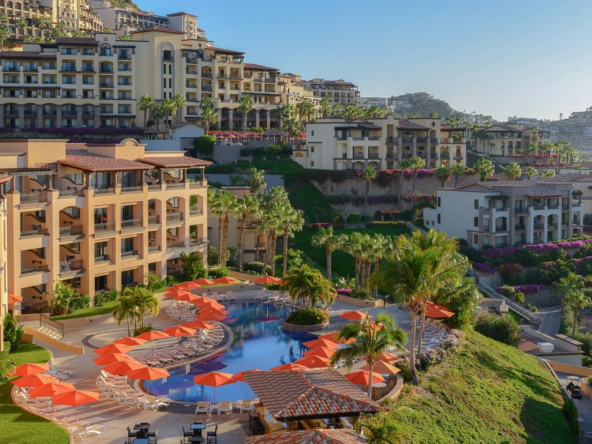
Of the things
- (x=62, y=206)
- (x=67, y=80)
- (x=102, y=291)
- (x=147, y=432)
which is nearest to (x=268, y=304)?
(x=102, y=291)

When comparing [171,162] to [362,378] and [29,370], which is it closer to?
[29,370]

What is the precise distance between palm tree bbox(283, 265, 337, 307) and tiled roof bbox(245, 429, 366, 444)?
23.7 metres

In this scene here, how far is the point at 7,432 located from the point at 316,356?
14300 mm

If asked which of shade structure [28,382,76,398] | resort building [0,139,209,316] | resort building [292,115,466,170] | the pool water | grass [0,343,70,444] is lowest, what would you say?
the pool water

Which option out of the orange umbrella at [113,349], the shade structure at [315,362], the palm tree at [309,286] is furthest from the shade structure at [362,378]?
the palm tree at [309,286]

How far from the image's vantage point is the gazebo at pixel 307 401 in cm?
2669

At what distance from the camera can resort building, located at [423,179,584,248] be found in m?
88.6

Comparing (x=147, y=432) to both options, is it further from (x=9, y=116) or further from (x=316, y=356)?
(x=9, y=116)

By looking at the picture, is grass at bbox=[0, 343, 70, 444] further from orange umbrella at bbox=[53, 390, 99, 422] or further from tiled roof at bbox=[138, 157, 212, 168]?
tiled roof at bbox=[138, 157, 212, 168]

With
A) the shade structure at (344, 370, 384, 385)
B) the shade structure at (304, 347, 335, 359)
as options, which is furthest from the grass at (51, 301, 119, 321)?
the shade structure at (344, 370, 384, 385)

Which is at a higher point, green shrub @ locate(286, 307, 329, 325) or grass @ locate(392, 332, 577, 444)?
green shrub @ locate(286, 307, 329, 325)

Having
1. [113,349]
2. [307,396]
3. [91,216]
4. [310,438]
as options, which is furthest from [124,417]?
[91,216]

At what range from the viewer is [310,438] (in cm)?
2406

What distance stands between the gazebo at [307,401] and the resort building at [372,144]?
7415 centimetres
